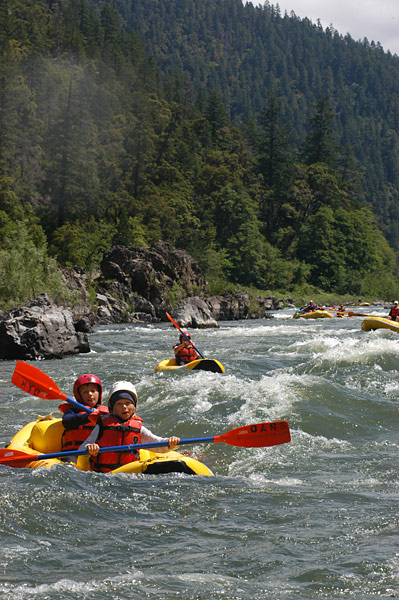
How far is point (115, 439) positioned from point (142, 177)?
43330mm

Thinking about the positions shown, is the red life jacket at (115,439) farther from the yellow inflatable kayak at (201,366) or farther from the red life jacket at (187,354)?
the red life jacket at (187,354)

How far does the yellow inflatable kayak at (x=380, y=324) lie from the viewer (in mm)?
18281

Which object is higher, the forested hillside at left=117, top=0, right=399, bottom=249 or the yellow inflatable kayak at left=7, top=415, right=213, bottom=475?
the forested hillside at left=117, top=0, right=399, bottom=249

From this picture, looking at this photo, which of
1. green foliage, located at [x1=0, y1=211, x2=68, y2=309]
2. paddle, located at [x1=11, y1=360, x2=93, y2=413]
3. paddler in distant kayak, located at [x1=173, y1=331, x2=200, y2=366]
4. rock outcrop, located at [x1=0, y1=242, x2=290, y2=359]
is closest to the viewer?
paddle, located at [x1=11, y1=360, x2=93, y2=413]

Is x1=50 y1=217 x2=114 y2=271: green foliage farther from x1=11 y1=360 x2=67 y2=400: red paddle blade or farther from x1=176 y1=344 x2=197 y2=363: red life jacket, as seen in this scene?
x1=11 y1=360 x2=67 y2=400: red paddle blade

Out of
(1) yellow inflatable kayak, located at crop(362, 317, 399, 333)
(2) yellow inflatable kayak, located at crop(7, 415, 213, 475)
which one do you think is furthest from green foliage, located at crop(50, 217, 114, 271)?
(2) yellow inflatable kayak, located at crop(7, 415, 213, 475)

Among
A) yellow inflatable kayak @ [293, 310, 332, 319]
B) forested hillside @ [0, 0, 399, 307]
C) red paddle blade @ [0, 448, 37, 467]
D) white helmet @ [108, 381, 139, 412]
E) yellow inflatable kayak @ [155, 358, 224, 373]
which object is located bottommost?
yellow inflatable kayak @ [293, 310, 332, 319]

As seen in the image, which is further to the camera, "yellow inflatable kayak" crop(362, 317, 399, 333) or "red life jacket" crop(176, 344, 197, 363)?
"yellow inflatable kayak" crop(362, 317, 399, 333)

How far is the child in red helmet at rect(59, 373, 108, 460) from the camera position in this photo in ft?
17.9

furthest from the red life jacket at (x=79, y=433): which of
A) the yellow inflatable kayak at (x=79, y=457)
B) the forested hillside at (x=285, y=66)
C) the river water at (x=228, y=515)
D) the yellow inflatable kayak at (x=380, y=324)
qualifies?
the forested hillside at (x=285, y=66)

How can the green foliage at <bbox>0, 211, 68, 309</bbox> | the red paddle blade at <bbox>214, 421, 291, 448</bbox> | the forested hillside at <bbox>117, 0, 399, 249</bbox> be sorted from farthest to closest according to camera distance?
the forested hillside at <bbox>117, 0, 399, 249</bbox>
the green foliage at <bbox>0, 211, 68, 309</bbox>
the red paddle blade at <bbox>214, 421, 291, 448</bbox>

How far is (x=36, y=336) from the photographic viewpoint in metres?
13.5

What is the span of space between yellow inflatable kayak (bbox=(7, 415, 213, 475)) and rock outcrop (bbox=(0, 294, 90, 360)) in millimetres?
7619

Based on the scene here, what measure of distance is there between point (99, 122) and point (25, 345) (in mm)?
36621
